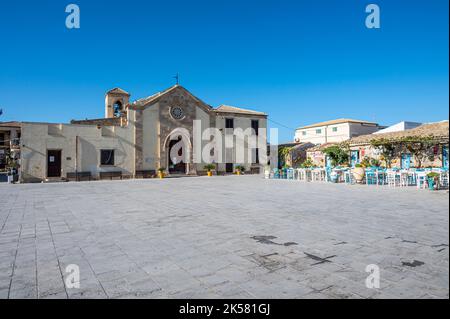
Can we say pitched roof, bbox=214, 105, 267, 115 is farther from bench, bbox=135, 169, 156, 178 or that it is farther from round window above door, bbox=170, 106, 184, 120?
bench, bbox=135, 169, 156, 178

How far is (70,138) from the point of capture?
851 inches

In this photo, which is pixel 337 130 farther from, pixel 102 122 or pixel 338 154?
pixel 102 122

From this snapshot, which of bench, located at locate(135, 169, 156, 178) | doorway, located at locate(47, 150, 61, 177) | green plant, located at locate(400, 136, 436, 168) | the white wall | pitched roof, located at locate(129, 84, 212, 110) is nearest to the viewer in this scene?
green plant, located at locate(400, 136, 436, 168)

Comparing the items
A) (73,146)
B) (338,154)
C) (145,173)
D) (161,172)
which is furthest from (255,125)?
(73,146)

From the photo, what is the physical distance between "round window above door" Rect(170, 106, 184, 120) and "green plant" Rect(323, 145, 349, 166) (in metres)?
11.9

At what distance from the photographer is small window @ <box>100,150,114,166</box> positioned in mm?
22766

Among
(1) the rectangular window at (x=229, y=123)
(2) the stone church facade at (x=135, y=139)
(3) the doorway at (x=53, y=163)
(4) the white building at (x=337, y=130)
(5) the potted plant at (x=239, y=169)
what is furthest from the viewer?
(4) the white building at (x=337, y=130)

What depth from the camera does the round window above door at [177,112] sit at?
25938 millimetres

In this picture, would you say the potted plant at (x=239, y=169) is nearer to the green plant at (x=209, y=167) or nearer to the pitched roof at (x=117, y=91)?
the green plant at (x=209, y=167)

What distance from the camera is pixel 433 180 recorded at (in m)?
12.6

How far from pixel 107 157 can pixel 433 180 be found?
19.9 m

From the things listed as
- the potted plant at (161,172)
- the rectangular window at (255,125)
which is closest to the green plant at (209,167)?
the potted plant at (161,172)

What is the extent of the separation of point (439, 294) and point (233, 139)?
1029 inches

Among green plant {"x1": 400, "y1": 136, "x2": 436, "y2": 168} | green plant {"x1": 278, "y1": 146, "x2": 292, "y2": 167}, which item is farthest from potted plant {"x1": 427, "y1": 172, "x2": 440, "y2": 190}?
green plant {"x1": 278, "y1": 146, "x2": 292, "y2": 167}
